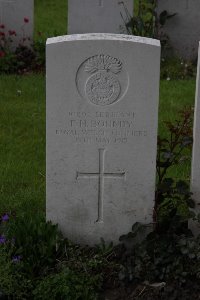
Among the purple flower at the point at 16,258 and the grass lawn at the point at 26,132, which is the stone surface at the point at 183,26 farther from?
the purple flower at the point at 16,258

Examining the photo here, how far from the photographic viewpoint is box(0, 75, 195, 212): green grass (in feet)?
19.9

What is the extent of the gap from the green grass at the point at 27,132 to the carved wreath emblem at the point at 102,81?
50.6 inches

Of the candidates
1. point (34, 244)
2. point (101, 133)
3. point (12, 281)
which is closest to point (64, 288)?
point (12, 281)

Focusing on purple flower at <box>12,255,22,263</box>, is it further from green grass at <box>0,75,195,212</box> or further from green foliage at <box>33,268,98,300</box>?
green grass at <box>0,75,195,212</box>

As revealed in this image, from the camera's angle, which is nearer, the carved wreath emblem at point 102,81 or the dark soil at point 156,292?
the dark soil at point 156,292

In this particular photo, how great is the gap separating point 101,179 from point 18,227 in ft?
2.09

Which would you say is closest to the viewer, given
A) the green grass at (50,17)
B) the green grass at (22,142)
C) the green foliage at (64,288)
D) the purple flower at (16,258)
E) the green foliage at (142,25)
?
the green foliage at (64,288)

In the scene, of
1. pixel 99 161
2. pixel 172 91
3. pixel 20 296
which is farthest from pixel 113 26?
pixel 20 296

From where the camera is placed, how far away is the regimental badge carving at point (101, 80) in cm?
479

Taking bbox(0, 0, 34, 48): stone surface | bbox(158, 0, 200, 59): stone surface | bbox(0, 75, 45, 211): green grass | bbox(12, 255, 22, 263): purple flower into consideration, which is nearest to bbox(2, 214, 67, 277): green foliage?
bbox(12, 255, 22, 263): purple flower

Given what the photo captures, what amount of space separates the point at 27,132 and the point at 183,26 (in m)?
3.91

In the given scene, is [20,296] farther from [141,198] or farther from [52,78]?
[52,78]

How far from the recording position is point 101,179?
5.00 metres

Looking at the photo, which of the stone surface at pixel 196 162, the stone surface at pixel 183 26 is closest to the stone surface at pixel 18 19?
the stone surface at pixel 183 26
